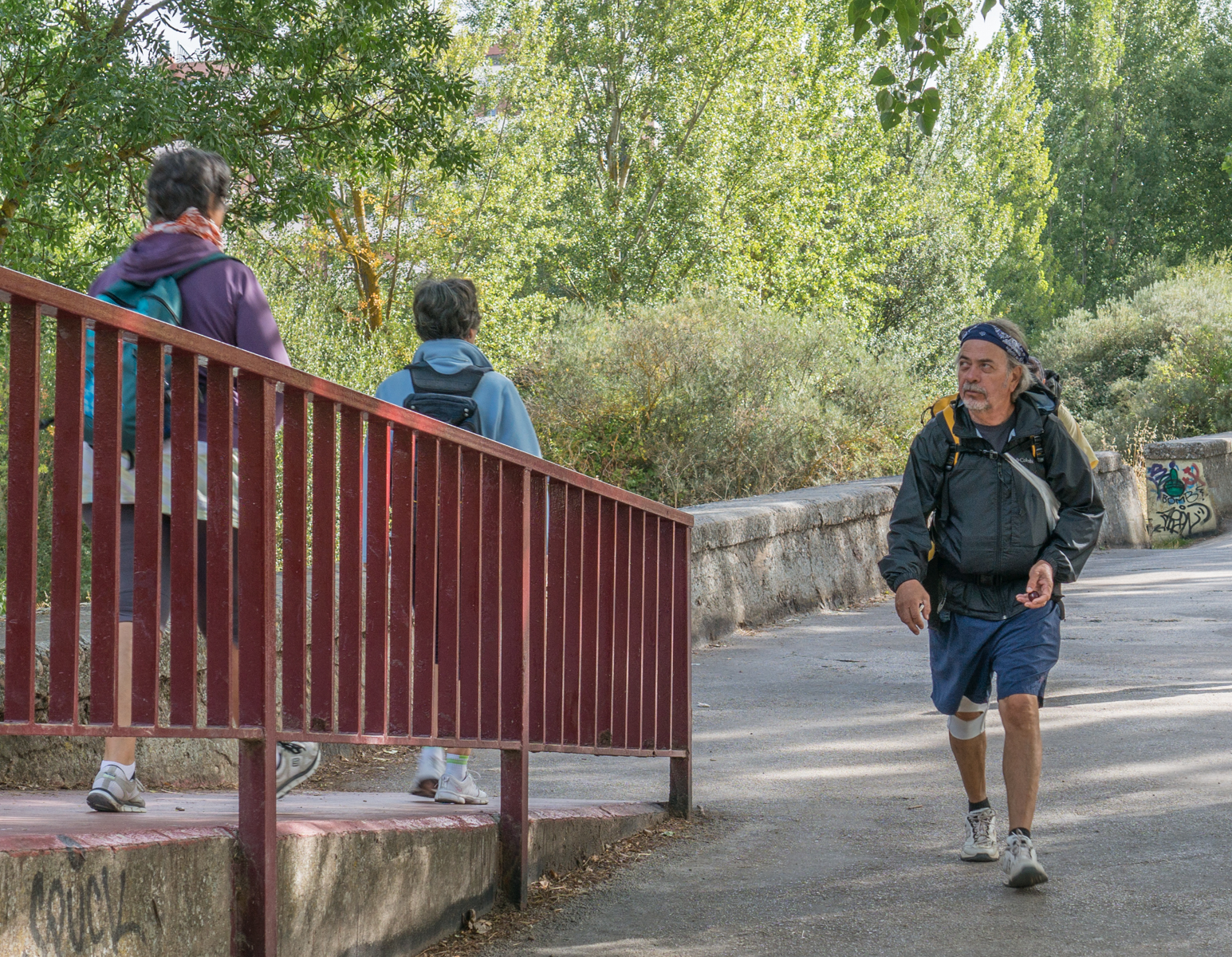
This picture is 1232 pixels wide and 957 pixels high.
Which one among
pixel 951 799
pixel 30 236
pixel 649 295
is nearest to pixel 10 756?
pixel 951 799

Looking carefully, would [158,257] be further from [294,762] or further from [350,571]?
[294,762]

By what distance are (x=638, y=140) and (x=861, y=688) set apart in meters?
22.0

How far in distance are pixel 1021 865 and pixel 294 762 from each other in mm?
1968

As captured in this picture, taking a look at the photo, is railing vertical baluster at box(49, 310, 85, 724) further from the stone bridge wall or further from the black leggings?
the stone bridge wall

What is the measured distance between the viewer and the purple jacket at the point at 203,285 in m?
3.39

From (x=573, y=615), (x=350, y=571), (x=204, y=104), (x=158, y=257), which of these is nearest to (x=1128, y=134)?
(x=204, y=104)

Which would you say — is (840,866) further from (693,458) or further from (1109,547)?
(1109,547)

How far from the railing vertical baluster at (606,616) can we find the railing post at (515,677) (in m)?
0.53

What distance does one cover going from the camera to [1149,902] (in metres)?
3.56

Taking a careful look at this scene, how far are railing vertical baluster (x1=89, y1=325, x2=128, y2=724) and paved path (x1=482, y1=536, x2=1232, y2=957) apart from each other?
1.51 m

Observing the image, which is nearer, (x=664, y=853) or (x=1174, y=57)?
(x=664, y=853)

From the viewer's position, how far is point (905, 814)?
15.8 ft

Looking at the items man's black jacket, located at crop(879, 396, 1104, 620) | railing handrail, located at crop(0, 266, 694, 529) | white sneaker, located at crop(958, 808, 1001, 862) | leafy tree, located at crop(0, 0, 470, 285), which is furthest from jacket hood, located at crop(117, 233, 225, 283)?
leafy tree, located at crop(0, 0, 470, 285)

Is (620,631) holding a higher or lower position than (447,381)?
lower
